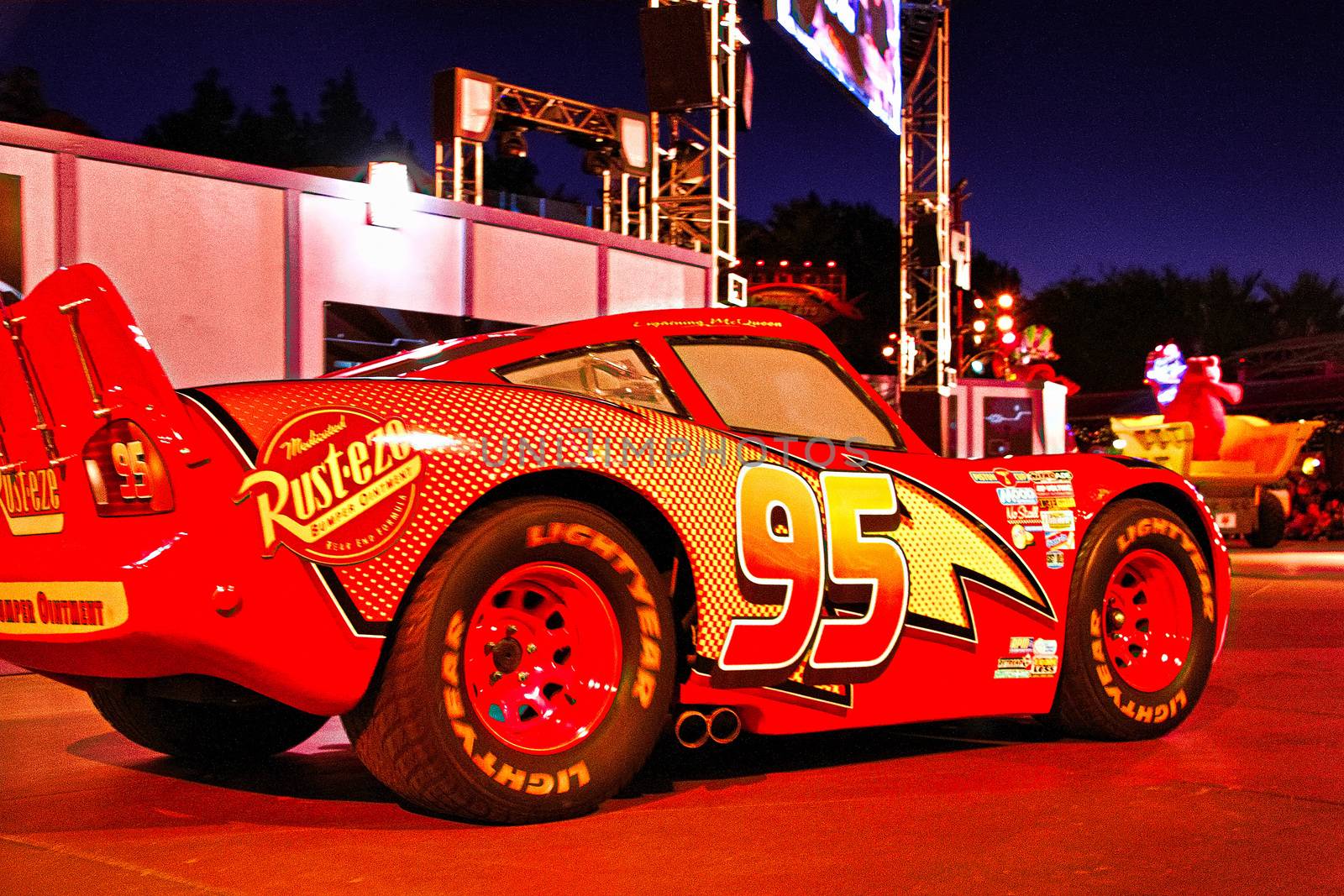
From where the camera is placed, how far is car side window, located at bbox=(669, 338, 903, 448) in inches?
159

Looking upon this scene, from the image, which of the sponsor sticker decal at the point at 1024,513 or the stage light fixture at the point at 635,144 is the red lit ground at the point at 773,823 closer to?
the sponsor sticker decal at the point at 1024,513

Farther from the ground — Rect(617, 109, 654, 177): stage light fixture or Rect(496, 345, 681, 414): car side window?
Rect(617, 109, 654, 177): stage light fixture

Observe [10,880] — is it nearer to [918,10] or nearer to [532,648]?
[532,648]

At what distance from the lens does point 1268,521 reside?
20047mm

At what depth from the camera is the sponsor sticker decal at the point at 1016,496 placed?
429 cm

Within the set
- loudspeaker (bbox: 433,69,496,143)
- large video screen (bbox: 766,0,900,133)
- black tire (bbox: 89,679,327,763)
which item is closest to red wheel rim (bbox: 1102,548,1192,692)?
black tire (bbox: 89,679,327,763)

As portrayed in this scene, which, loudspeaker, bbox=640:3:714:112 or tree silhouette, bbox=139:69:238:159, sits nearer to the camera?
loudspeaker, bbox=640:3:714:112

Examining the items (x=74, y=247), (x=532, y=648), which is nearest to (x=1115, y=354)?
(x=74, y=247)

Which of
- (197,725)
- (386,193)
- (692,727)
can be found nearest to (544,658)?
(692,727)

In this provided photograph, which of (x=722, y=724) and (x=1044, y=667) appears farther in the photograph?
(x=1044, y=667)

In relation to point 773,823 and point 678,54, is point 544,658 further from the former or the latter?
point 678,54

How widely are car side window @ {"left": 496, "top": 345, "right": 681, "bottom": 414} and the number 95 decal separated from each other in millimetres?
397

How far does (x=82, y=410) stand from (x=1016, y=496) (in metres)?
2.67

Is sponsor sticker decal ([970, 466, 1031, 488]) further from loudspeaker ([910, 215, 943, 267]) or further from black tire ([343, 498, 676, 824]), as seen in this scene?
loudspeaker ([910, 215, 943, 267])
